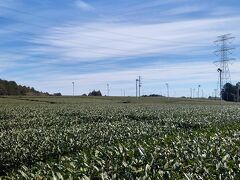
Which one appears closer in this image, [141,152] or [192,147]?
[141,152]

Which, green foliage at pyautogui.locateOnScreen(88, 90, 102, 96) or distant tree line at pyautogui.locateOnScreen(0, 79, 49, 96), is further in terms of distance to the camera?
green foliage at pyautogui.locateOnScreen(88, 90, 102, 96)

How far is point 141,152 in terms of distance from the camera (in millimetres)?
9125

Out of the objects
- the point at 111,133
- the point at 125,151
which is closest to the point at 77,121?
the point at 111,133

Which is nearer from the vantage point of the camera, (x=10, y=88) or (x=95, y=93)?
(x=10, y=88)

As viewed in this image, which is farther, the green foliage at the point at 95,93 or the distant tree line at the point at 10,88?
the green foliage at the point at 95,93

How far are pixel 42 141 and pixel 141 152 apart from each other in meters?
10.8

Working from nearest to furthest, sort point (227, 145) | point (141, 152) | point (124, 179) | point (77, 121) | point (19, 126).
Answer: point (124, 179), point (141, 152), point (227, 145), point (19, 126), point (77, 121)

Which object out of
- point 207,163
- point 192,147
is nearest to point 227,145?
point 192,147

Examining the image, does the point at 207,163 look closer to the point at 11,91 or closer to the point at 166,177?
the point at 166,177

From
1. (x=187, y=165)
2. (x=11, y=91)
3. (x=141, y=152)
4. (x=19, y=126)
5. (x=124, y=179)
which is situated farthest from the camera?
(x=11, y=91)

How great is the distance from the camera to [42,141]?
752 inches

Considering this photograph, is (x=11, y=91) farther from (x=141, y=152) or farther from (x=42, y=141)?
(x=141, y=152)

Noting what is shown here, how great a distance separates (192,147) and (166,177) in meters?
3.71

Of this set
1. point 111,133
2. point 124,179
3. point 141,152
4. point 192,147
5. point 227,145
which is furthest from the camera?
point 111,133
